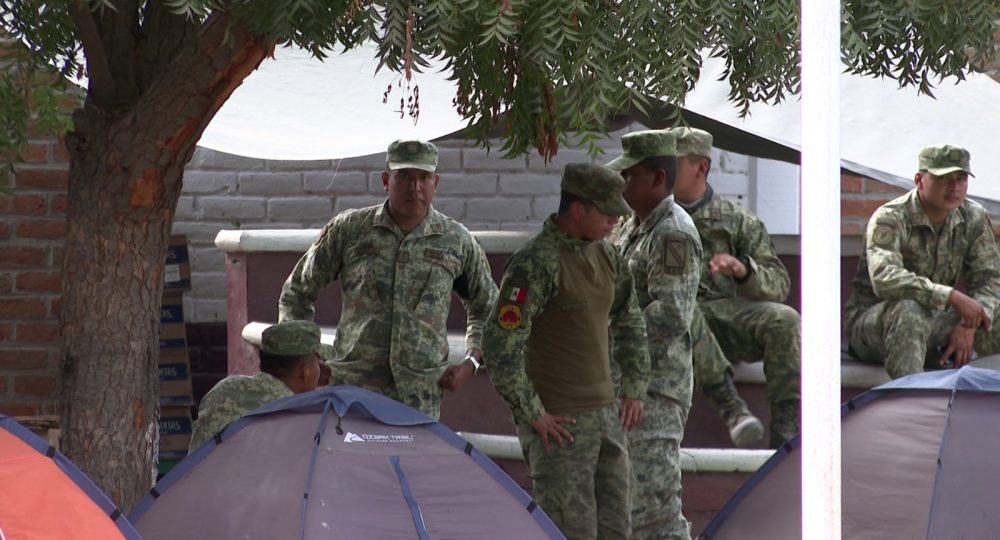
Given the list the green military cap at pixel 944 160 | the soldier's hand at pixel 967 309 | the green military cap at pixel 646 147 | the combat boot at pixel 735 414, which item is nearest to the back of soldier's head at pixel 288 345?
the green military cap at pixel 646 147

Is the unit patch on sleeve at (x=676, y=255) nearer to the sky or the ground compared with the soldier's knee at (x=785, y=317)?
nearer to the sky

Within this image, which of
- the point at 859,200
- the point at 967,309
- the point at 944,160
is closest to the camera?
the point at 944,160

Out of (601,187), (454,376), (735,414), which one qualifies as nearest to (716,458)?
(735,414)

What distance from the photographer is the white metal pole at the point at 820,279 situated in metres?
2.15

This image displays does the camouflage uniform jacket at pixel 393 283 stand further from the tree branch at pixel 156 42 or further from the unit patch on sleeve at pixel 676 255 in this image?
the tree branch at pixel 156 42

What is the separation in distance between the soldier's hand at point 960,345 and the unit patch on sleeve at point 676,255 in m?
1.42

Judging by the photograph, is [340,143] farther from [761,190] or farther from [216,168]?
[761,190]

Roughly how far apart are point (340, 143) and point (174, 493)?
1.71 meters

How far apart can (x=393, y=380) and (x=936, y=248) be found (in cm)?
231

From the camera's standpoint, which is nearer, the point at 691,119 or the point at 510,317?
the point at 510,317

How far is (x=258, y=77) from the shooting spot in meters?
5.73

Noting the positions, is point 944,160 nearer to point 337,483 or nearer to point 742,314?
point 742,314

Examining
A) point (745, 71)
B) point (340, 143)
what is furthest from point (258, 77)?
point (745, 71)

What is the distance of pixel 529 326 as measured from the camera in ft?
14.2
